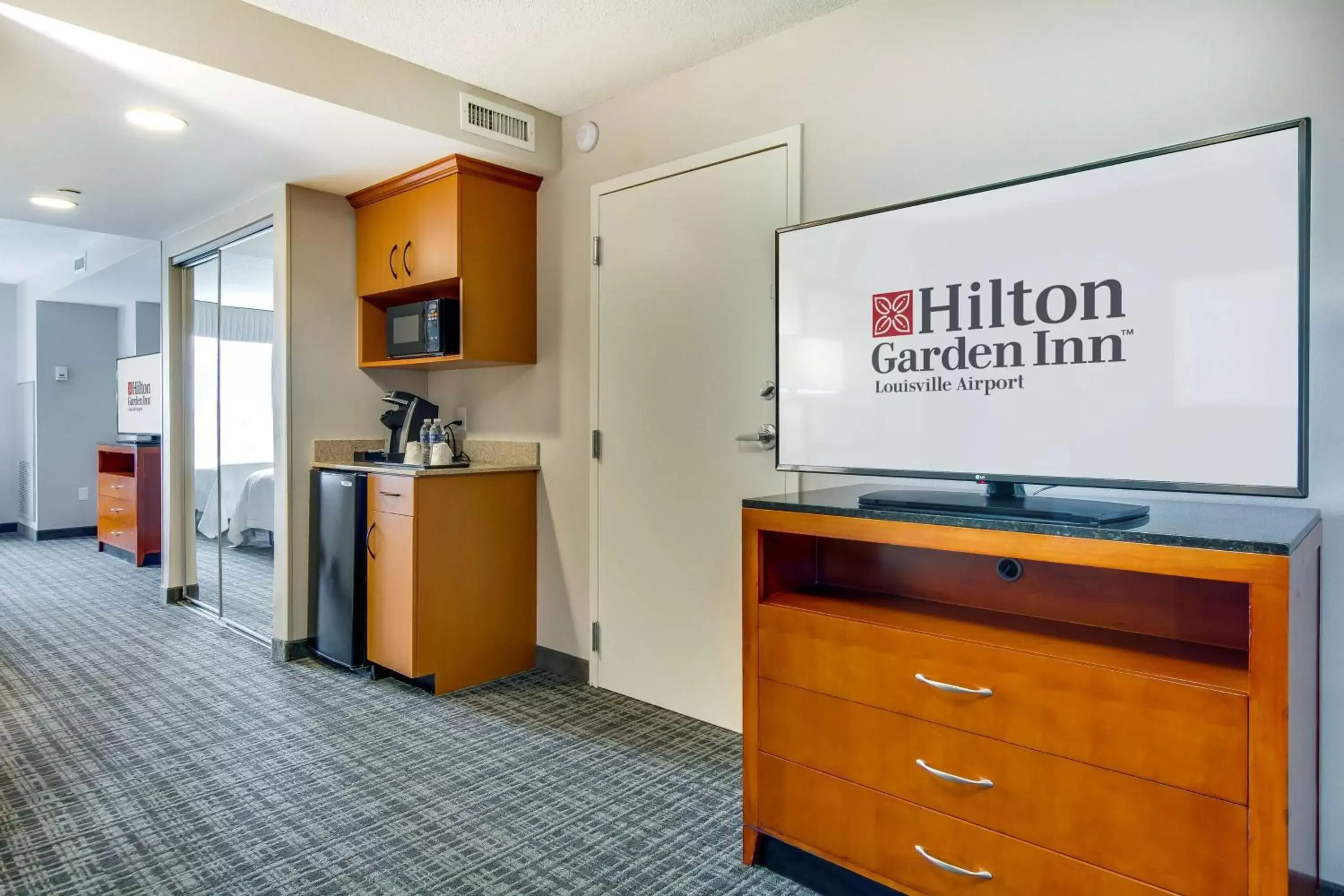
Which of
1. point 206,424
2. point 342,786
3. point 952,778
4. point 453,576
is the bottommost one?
point 342,786

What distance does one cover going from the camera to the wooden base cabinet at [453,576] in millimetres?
3082

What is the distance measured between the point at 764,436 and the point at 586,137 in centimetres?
150

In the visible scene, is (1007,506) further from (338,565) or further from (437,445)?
(338,565)

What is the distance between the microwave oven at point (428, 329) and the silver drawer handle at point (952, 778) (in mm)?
2377

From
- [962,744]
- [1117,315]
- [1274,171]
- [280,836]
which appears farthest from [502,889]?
[1274,171]

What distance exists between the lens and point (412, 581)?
306 cm

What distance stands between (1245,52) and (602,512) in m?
2.38

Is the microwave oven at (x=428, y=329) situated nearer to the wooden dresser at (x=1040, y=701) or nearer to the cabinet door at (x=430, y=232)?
the cabinet door at (x=430, y=232)

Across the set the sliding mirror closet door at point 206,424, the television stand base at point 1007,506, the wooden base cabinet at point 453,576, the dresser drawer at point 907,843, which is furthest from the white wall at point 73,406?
the television stand base at point 1007,506

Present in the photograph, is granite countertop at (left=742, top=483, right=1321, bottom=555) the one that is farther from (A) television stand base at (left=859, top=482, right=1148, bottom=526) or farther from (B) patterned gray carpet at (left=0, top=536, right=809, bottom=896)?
(B) patterned gray carpet at (left=0, top=536, right=809, bottom=896)

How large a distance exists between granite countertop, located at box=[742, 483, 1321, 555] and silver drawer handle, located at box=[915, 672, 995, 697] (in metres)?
0.32

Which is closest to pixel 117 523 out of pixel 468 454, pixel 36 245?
pixel 36 245

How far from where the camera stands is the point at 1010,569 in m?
1.78

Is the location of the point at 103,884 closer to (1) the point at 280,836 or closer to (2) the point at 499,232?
(1) the point at 280,836
